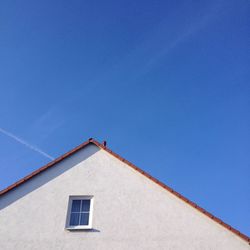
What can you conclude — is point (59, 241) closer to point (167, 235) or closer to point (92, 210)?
point (92, 210)

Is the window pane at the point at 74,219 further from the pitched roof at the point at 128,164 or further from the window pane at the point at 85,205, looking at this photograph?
the pitched roof at the point at 128,164

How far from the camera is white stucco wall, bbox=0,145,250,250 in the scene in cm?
1249

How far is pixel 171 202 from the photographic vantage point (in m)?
13.3

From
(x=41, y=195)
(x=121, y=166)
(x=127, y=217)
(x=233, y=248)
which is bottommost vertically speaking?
(x=233, y=248)

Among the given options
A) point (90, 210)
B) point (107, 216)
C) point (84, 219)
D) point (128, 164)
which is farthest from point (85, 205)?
point (128, 164)

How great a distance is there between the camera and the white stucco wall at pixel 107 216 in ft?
41.0

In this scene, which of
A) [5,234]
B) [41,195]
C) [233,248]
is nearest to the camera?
[233,248]

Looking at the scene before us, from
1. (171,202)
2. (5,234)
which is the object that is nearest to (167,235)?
(171,202)

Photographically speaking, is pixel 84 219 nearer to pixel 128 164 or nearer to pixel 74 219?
pixel 74 219

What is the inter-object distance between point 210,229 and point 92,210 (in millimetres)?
4568

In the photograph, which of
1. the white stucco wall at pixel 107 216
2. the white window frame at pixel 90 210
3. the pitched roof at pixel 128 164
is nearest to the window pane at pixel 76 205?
the white window frame at pixel 90 210

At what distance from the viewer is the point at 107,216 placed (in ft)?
43.2

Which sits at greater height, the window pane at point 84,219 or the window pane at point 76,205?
the window pane at point 76,205

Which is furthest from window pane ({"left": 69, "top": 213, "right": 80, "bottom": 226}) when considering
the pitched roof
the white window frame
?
the pitched roof
